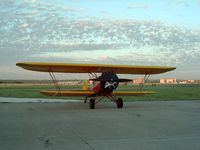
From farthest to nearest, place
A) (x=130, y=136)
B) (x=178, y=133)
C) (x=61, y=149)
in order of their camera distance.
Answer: (x=178, y=133) → (x=130, y=136) → (x=61, y=149)

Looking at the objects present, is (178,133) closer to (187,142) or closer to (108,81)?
(187,142)

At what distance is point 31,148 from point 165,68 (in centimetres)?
1111

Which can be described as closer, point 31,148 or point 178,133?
point 31,148

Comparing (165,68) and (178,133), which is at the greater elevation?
(165,68)

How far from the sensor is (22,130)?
651cm

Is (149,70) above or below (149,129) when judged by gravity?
above

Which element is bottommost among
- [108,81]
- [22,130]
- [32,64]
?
[22,130]

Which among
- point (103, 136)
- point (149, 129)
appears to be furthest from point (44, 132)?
point (149, 129)

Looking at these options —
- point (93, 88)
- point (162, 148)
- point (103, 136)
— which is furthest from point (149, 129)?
point (93, 88)

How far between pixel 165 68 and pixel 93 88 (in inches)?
175

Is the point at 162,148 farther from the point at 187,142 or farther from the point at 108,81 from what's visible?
the point at 108,81

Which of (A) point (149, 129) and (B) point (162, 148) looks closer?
(B) point (162, 148)

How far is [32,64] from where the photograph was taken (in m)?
11.5

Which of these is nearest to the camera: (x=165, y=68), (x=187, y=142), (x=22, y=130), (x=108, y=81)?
(x=187, y=142)
